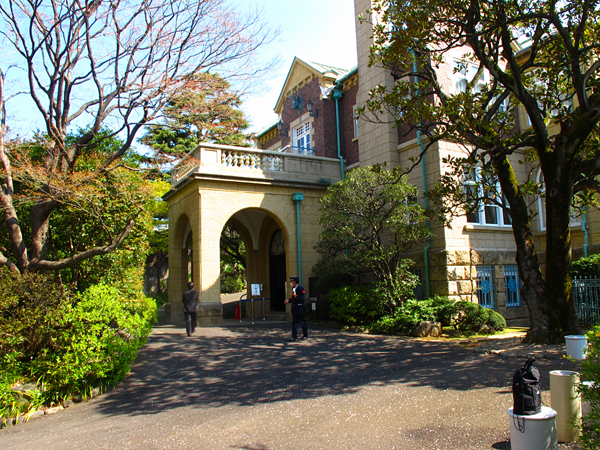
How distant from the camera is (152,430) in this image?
19.2 ft

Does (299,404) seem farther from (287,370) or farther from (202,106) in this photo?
(202,106)

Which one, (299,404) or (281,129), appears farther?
(281,129)

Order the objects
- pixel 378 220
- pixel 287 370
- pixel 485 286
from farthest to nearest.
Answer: pixel 485 286 < pixel 378 220 < pixel 287 370

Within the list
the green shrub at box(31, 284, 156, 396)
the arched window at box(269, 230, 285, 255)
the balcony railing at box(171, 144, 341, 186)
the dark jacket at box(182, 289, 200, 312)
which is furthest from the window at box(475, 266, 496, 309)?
the green shrub at box(31, 284, 156, 396)

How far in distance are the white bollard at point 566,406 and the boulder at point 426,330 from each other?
7.47 m

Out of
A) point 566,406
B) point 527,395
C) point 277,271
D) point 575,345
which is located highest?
point 277,271

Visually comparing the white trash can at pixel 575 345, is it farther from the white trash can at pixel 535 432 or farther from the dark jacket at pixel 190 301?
the dark jacket at pixel 190 301

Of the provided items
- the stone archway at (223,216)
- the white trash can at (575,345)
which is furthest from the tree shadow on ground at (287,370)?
the stone archway at (223,216)

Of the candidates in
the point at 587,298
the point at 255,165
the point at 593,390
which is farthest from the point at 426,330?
the point at 255,165

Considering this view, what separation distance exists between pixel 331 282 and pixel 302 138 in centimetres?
A: 886

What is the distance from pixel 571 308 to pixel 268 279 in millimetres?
13363

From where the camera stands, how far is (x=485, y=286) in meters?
15.3

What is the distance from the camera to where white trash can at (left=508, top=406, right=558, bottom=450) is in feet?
13.4

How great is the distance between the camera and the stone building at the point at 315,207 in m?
15.2
